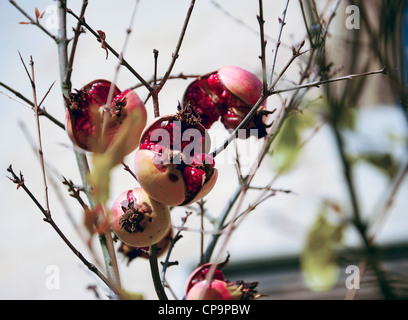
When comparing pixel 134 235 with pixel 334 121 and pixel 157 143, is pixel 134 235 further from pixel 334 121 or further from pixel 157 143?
pixel 334 121

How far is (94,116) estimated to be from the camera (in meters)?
0.58

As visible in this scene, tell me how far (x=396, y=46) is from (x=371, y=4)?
0.60ft

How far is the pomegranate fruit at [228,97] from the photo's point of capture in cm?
67

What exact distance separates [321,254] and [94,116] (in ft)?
1.06

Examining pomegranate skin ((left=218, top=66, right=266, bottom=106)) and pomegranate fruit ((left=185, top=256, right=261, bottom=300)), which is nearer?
pomegranate fruit ((left=185, top=256, right=261, bottom=300))

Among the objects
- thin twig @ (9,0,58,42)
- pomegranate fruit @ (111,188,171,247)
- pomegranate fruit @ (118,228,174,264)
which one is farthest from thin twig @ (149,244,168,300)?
thin twig @ (9,0,58,42)

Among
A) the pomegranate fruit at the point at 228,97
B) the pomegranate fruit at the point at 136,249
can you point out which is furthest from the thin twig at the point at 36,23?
the pomegranate fruit at the point at 136,249

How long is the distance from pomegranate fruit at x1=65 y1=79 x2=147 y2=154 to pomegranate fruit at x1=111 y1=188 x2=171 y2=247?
68 millimetres

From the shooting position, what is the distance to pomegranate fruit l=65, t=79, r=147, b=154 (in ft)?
1.96

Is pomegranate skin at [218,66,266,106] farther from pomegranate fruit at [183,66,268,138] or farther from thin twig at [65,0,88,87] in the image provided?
thin twig at [65,0,88,87]

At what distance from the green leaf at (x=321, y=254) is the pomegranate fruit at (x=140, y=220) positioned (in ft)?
0.75

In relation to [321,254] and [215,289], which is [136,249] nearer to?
[215,289]

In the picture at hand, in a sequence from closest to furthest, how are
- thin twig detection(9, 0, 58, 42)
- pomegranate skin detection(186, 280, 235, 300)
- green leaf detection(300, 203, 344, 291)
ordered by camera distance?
green leaf detection(300, 203, 344, 291)
pomegranate skin detection(186, 280, 235, 300)
thin twig detection(9, 0, 58, 42)
